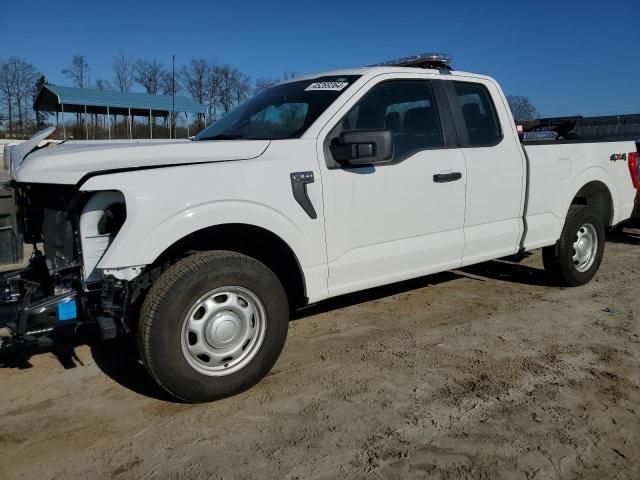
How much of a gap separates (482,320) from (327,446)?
237cm

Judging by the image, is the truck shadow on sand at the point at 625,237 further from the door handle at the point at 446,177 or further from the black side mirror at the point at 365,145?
the black side mirror at the point at 365,145

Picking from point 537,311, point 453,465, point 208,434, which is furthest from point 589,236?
point 208,434

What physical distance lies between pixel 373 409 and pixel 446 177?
1915mm

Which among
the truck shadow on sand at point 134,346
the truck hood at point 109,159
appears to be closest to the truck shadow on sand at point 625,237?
the truck shadow on sand at point 134,346

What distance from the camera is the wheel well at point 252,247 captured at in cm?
338

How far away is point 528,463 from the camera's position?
103 inches

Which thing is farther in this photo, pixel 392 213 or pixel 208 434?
pixel 392 213

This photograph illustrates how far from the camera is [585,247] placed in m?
5.75

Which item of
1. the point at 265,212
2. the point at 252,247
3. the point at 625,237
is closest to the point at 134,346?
the point at 252,247

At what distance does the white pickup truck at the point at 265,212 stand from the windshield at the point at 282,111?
0.02 m

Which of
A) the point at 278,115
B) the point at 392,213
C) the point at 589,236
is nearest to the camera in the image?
the point at 392,213

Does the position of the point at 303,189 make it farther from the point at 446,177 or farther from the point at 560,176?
the point at 560,176

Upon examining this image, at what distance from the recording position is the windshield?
12.7ft

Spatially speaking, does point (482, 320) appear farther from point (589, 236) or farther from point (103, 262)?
point (103, 262)
